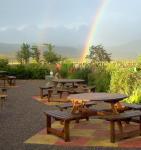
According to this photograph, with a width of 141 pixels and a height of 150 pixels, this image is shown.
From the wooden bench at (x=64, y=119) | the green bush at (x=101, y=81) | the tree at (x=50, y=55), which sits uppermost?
the tree at (x=50, y=55)

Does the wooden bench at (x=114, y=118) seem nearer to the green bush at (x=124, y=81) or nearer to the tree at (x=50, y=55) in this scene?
the green bush at (x=124, y=81)

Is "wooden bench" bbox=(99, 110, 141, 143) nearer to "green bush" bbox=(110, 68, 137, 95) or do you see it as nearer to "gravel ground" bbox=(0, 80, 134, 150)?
"gravel ground" bbox=(0, 80, 134, 150)

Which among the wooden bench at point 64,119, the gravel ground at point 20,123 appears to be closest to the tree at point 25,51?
the gravel ground at point 20,123

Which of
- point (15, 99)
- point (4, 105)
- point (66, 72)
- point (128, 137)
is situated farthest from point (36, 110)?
point (66, 72)

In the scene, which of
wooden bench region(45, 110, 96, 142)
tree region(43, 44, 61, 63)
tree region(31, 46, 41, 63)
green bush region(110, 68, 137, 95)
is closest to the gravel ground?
wooden bench region(45, 110, 96, 142)

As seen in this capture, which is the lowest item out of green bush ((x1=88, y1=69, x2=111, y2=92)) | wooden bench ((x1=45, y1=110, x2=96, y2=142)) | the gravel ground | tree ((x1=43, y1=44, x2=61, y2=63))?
the gravel ground

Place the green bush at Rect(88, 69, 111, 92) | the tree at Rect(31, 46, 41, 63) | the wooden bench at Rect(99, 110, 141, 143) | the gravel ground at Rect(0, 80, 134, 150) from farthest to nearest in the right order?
the tree at Rect(31, 46, 41, 63), the green bush at Rect(88, 69, 111, 92), the wooden bench at Rect(99, 110, 141, 143), the gravel ground at Rect(0, 80, 134, 150)

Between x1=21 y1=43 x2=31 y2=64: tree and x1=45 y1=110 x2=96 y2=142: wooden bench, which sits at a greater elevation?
x1=21 y1=43 x2=31 y2=64: tree

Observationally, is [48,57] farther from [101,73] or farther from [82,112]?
[82,112]

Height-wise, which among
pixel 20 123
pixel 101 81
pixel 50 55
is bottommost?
pixel 20 123

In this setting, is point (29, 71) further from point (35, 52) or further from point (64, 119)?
point (35, 52)

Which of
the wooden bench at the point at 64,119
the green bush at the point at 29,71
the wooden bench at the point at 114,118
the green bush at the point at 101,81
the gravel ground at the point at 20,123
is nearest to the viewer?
the gravel ground at the point at 20,123

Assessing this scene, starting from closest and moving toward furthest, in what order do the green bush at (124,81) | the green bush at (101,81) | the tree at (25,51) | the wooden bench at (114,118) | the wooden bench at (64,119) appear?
1. the wooden bench at (114,118)
2. the wooden bench at (64,119)
3. the green bush at (124,81)
4. the green bush at (101,81)
5. the tree at (25,51)

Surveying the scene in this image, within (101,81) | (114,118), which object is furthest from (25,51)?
(114,118)
